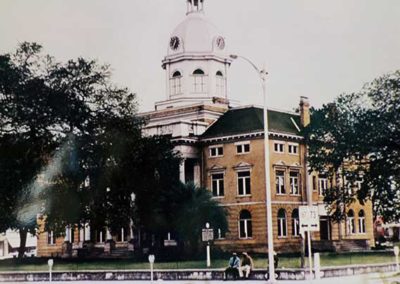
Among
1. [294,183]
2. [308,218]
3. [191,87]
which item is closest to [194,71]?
[191,87]

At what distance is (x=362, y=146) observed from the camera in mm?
17969

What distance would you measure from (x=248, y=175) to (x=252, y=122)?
1.44 m

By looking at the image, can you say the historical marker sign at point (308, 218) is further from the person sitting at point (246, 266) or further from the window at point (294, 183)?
the window at point (294, 183)

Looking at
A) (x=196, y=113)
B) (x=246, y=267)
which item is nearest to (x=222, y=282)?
(x=246, y=267)

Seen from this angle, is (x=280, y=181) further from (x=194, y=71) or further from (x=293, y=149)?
(x=194, y=71)

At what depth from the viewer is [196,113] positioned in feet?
71.3

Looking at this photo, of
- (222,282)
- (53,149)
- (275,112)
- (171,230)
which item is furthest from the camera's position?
(275,112)

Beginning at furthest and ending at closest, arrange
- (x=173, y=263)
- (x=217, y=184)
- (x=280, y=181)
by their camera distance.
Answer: (x=217, y=184) → (x=280, y=181) → (x=173, y=263)

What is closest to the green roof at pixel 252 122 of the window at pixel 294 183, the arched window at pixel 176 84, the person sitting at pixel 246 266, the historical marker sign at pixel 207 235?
the window at pixel 294 183

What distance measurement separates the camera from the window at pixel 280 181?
59.3 ft

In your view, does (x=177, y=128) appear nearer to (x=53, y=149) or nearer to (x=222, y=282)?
(x=53, y=149)

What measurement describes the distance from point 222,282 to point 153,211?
4.53 metres

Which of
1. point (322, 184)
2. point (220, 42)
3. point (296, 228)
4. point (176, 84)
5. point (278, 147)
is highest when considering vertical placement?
point (176, 84)

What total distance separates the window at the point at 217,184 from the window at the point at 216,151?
0.64 metres
